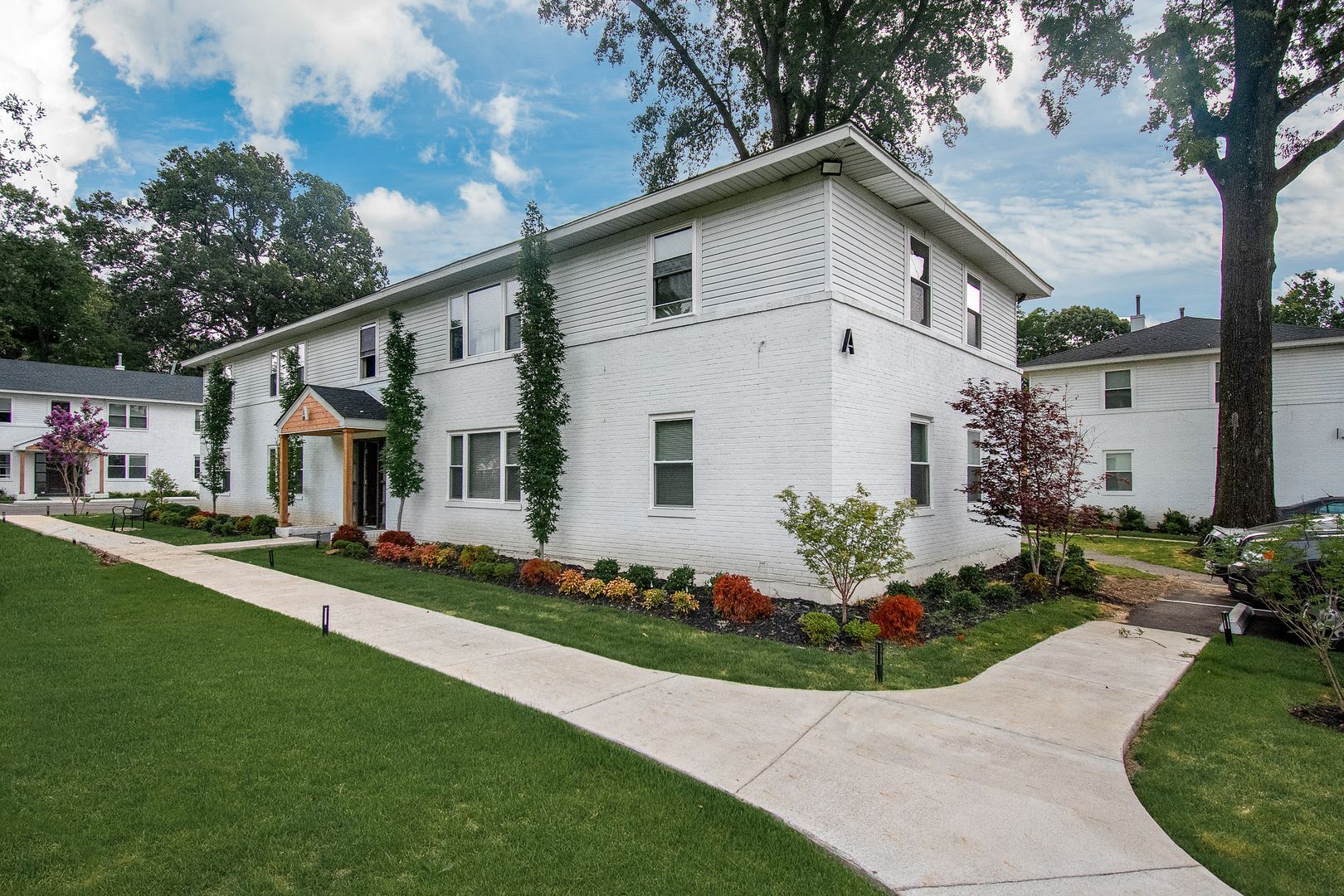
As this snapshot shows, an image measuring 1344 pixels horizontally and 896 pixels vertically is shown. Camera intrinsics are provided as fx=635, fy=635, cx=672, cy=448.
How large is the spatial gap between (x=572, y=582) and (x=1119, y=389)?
20413 millimetres

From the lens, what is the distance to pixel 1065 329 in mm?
43375

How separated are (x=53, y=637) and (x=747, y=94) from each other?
19490 mm

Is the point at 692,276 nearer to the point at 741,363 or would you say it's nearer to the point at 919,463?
the point at 741,363

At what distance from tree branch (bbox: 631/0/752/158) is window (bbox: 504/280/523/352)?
8195mm

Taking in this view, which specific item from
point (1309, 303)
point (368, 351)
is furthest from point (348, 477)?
point (1309, 303)

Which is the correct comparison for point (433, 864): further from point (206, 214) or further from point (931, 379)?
point (206, 214)

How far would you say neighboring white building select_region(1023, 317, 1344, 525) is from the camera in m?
17.6

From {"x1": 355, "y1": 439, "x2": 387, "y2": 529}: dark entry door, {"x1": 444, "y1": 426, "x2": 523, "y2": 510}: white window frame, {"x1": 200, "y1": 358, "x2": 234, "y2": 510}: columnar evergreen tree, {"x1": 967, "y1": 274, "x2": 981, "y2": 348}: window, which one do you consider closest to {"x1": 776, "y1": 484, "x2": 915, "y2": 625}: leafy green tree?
{"x1": 967, "y1": 274, "x2": 981, "y2": 348}: window

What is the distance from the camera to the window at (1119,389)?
68.0ft

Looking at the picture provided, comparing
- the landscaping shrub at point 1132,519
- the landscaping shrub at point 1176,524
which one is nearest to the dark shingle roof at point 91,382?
the landscaping shrub at point 1132,519

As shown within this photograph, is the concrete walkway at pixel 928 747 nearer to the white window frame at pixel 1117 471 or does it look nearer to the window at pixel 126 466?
the white window frame at pixel 1117 471

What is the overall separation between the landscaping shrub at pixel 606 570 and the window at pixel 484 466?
310 cm

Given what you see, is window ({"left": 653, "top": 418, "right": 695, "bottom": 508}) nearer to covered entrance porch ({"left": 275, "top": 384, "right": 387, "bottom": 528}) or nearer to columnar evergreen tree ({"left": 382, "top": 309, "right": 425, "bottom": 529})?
columnar evergreen tree ({"left": 382, "top": 309, "right": 425, "bottom": 529})

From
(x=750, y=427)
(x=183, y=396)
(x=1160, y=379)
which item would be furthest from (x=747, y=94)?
(x=183, y=396)
